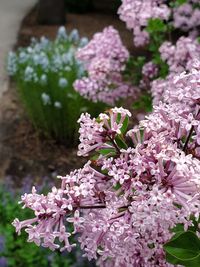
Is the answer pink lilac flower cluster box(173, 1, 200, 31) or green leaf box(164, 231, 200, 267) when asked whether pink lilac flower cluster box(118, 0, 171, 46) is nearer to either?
pink lilac flower cluster box(173, 1, 200, 31)

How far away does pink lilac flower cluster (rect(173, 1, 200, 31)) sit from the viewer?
367cm

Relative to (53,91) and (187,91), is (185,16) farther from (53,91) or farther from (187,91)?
(187,91)

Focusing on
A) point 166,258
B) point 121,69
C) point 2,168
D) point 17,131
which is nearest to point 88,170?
point 166,258

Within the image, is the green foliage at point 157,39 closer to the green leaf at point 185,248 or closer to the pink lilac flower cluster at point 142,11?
the pink lilac flower cluster at point 142,11

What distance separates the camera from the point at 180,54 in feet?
11.0

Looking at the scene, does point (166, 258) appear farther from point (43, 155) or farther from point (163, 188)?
point (43, 155)

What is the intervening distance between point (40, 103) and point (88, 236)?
450 centimetres

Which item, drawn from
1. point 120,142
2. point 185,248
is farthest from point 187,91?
point 185,248

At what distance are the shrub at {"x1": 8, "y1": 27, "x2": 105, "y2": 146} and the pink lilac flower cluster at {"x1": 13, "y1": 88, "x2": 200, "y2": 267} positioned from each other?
398 cm

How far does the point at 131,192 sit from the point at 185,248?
174mm

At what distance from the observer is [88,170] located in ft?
4.49

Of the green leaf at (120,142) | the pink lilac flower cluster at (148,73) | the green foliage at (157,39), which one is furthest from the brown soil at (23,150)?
the green leaf at (120,142)

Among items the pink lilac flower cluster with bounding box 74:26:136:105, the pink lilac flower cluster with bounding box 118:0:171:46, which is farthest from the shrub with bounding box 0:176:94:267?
the pink lilac flower cluster with bounding box 118:0:171:46

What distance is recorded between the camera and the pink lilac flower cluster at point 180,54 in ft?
10.9
